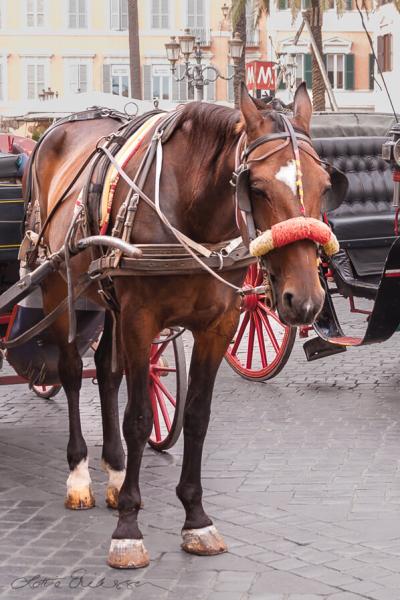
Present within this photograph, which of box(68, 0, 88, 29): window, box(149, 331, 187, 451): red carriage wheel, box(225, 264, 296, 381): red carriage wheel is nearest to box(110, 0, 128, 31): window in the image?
box(68, 0, 88, 29): window

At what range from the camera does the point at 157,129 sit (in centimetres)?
525

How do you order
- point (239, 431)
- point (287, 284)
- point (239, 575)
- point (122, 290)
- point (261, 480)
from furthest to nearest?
1. point (239, 431)
2. point (261, 480)
3. point (122, 290)
4. point (239, 575)
5. point (287, 284)

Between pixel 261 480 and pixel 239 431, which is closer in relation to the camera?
pixel 261 480

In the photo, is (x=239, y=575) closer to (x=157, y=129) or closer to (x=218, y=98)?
(x=157, y=129)

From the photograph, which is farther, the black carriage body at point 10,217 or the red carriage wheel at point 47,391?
the red carriage wheel at point 47,391

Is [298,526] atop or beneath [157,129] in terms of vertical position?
beneath

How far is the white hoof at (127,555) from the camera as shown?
4.93 meters

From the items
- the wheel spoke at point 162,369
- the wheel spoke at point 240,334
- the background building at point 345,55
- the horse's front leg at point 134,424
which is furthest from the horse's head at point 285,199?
the background building at point 345,55

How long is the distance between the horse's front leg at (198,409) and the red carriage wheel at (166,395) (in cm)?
105

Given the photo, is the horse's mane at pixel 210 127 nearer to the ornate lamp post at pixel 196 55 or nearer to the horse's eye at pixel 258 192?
the horse's eye at pixel 258 192

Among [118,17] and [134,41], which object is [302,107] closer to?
[134,41]

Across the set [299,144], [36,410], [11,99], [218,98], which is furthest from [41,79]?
[299,144]

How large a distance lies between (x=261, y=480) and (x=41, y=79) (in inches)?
2057

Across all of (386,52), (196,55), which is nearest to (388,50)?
(386,52)
